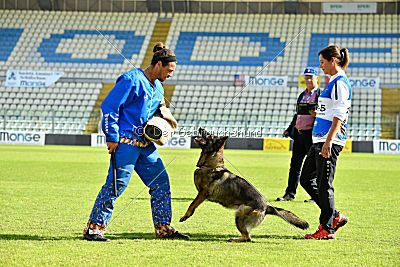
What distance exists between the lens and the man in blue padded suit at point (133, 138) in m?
4.89

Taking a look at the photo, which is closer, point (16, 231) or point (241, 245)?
point (241, 245)

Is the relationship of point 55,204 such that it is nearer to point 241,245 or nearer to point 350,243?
point 241,245

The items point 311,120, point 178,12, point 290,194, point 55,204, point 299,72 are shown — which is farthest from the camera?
point 178,12

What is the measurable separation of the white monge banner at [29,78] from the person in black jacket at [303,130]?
25.0 meters

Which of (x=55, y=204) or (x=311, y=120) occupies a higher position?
(x=311, y=120)

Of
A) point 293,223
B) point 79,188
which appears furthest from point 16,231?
point 79,188

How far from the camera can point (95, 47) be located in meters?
34.2

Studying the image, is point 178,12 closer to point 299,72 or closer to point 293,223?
point 299,72

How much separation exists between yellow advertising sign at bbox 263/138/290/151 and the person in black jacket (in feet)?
54.5

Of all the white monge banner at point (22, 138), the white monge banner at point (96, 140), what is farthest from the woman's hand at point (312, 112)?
the white monge banner at point (22, 138)

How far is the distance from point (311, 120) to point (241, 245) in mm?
3606

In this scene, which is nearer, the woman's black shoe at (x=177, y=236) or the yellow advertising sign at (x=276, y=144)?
the woman's black shoe at (x=177, y=236)

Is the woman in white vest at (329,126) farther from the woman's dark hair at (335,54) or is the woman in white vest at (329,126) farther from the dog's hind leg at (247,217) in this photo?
the dog's hind leg at (247,217)

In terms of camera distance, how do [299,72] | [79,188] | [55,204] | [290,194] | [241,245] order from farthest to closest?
[299,72], [79,188], [290,194], [55,204], [241,245]
